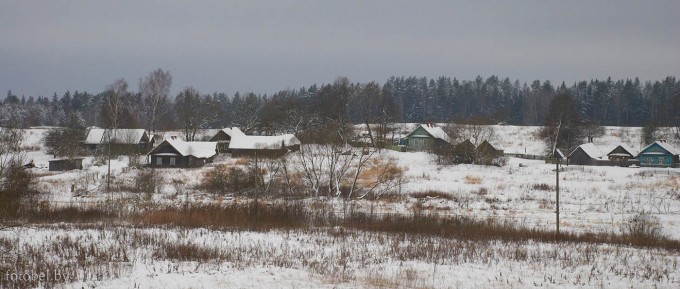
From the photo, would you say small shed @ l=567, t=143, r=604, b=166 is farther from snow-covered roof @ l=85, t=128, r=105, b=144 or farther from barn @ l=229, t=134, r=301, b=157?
snow-covered roof @ l=85, t=128, r=105, b=144

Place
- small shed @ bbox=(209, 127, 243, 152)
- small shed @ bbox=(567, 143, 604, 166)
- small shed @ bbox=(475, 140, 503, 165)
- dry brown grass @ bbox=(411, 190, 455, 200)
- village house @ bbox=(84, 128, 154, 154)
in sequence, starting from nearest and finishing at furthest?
dry brown grass @ bbox=(411, 190, 455, 200) < small shed @ bbox=(475, 140, 503, 165) < small shed @ bbox=(567, 143, 604, 166) < village house @ bbox=(84, 128, 154, 154) < small shed @ bbox=(209, 127, 243, 152)

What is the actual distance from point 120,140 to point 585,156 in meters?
57.3

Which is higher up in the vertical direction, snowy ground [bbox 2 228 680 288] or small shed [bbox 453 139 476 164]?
Result: small shed [bbox 453 139 476 164]

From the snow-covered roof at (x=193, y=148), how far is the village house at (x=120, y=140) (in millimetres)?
6379

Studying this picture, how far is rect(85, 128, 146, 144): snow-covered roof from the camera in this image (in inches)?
2501

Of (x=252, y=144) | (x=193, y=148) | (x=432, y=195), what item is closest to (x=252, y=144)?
(x=252, y=144)

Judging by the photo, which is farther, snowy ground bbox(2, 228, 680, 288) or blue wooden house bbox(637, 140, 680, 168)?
blue wooden house bbox(637, 140, 680, 168)

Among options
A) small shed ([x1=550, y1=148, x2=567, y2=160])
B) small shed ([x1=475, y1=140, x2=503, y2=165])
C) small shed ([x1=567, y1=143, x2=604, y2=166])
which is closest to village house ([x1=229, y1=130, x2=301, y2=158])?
small shed ([x1=475, y1=140, x2=503, y2=165])

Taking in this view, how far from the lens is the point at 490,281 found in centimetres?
1202

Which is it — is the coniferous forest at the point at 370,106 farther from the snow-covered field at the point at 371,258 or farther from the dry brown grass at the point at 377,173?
the snow-covered field at the point at 371,258

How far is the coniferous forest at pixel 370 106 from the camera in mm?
77688

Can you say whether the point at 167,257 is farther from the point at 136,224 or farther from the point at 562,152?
the point at 562,152

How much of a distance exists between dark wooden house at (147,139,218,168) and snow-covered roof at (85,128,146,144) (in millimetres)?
8797

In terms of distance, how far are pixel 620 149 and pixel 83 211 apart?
6142 cm
